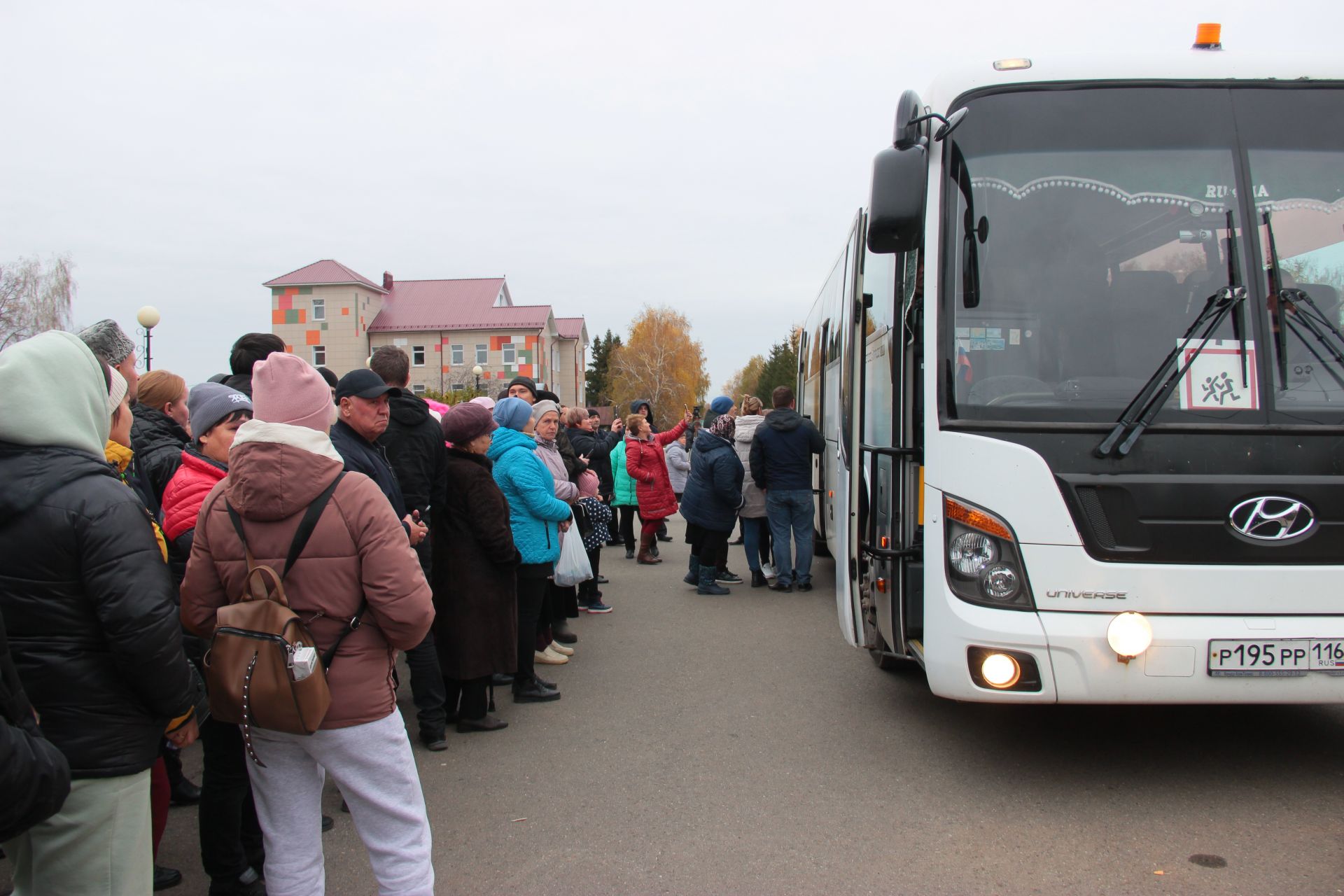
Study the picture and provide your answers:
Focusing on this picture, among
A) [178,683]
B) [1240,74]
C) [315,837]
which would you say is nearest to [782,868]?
[315,837]

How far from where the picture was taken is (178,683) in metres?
2.67

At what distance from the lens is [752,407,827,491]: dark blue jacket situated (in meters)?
10.1

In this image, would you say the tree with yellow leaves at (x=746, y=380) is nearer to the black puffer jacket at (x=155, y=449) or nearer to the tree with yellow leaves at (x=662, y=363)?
the tree with yellow leaves at (x=662, y=363)

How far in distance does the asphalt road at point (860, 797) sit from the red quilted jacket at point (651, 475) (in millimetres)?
5407

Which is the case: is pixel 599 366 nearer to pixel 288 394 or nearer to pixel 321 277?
pixel 321 277

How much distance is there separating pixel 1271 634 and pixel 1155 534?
0.61 meters

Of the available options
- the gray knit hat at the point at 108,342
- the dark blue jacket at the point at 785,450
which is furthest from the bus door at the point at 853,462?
the gray knit hat at the point at 108,342

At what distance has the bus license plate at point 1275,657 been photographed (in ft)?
13.2

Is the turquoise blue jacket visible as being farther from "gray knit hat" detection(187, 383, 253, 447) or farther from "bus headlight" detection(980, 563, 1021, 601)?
"bus headlight" detection(980, 563, 1021, 601)

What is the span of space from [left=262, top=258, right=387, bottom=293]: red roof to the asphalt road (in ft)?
223

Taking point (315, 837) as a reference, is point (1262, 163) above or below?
above

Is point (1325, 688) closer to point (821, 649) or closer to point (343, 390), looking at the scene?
point (821, 649)

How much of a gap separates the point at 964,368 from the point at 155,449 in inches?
141

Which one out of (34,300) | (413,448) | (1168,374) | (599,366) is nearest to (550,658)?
(413,448)
